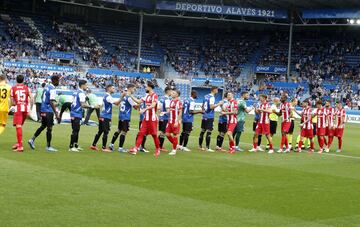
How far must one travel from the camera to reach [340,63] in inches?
2399

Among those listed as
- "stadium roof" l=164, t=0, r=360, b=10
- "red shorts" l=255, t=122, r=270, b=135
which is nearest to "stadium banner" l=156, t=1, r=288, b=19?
"stadium roof" l=164, t=0, r=360, b=10

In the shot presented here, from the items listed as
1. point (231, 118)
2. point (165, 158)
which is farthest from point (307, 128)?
point (165, 158)

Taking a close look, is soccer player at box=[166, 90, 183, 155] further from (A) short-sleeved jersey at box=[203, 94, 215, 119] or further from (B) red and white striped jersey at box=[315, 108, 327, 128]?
(B) red and white striped jersey at box=[315, 108, 327, 128]

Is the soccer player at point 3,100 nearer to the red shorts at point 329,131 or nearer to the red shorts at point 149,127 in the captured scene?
the red shorts at point 149,127

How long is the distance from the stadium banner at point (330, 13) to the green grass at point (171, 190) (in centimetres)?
4157

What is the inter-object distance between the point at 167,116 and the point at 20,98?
16.4ft

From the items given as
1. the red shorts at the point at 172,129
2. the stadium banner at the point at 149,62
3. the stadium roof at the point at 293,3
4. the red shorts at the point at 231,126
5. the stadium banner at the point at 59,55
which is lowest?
the red shorts at the point at 172,129

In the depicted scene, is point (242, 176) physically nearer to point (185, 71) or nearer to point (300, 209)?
point (300, 209)

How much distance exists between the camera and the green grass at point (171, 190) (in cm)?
800

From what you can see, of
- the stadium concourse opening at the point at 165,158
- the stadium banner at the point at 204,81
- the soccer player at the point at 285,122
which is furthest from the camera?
the stadium banner at the point at 204,81

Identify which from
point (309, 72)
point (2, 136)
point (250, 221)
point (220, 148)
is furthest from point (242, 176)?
point (309, 72)

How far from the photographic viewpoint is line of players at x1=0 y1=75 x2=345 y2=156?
585 inches

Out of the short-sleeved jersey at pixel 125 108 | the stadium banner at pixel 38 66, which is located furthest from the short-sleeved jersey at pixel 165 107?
the stadium banner at pixel 38 66

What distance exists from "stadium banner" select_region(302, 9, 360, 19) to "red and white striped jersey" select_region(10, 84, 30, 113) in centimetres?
4586
